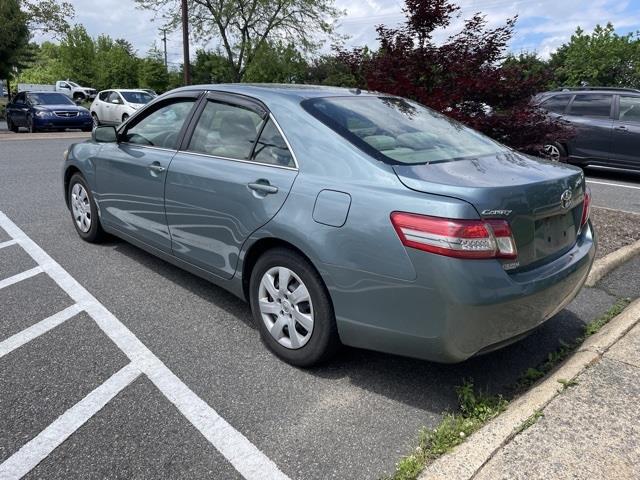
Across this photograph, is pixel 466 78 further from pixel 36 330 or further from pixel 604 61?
pixel 604 61

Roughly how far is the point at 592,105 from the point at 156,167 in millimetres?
9434

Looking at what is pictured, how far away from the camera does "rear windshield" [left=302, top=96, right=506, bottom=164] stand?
9.62ft

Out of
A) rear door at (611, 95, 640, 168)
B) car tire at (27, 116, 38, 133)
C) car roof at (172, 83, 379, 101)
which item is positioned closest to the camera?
car roof at (172, 83, 379, 101)

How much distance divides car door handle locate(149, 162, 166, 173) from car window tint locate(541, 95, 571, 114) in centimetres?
916

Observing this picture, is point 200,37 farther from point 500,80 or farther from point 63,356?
point 63,356

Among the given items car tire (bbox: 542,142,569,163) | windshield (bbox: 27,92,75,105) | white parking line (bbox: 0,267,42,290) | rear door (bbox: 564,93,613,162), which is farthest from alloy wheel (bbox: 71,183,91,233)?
windshield (bbox: 27,92,75,105)

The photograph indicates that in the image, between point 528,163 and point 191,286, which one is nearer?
point 528,163

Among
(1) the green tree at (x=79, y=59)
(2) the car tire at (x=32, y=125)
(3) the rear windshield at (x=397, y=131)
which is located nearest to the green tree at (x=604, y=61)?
(2) the car tire at (x=32, y=125)

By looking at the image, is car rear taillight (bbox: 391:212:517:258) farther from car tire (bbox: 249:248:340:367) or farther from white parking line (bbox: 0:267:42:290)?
white parking line (bbox: 0:267:42:290)

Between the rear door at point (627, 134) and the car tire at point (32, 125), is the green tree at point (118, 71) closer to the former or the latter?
the car tire at point (32, 125)

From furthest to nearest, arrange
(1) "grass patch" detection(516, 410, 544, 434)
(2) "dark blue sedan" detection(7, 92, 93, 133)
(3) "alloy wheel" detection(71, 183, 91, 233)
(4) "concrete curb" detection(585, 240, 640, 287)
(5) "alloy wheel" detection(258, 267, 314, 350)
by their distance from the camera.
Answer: (2) "dark blue sedan" detection(7, 92, 93, 133)
(3) "alloy wheel" detection(71, 183, 91, 233)
(4) "concrete curb" detection(585, 240, 640, 287)
(5) "alloy wheel" detection(258, 267, 314, 350)
(1) "grass patch" detection(516, 410, 544, 434)

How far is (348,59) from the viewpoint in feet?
23.5

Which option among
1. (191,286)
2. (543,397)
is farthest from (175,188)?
(543,397)

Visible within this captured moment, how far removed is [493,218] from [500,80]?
175 inches
